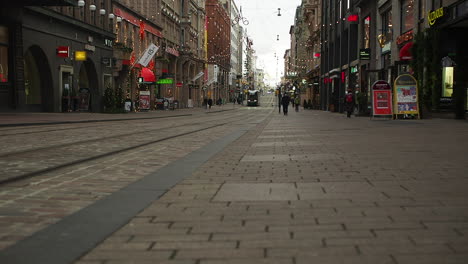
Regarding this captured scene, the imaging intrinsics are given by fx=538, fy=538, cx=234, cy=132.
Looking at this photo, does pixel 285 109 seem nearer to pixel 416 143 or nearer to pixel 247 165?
pixel 416 143

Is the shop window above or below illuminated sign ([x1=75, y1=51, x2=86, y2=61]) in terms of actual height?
below

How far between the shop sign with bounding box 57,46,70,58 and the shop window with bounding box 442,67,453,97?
19738 millimetres

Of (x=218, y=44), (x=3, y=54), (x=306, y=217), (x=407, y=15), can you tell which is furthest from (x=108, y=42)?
(x=218, y=44)

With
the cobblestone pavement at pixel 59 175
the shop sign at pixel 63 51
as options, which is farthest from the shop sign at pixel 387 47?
the cobblestone pavement at pixel 59 175

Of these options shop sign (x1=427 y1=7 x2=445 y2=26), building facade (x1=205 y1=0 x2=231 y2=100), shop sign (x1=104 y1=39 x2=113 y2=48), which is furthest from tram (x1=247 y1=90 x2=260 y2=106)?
shop sign (x1=427 y1=7 x2=445 y2=26)

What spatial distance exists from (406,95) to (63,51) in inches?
739

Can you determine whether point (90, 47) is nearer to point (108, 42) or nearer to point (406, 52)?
point (108, 42)

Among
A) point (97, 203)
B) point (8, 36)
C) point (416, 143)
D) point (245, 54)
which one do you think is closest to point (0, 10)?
point (8, 36)

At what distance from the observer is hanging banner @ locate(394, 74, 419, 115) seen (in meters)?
21.3

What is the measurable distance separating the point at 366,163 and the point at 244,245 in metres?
4.61

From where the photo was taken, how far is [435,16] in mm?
21000

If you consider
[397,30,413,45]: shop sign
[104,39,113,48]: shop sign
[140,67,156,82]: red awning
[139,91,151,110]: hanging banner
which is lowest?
[139,91,151,110]: hanging banner

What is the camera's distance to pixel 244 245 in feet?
11.3

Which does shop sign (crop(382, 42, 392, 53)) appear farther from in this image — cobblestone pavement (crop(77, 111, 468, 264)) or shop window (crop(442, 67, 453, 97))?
cobblestone pavement (crop(77, 111, 468, 264))
